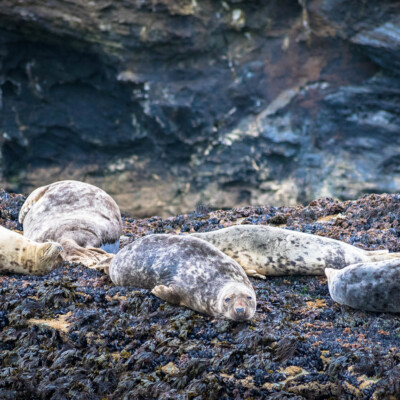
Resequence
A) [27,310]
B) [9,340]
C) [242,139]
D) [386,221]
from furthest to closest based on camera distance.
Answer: [242,139], [386,221], [27,310], [9,340]

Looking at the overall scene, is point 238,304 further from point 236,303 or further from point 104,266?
point 104,266

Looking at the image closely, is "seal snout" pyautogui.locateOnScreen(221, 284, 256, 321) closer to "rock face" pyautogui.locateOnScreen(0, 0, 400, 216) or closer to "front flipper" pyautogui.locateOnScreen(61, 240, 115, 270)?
"front flipper" pyautogui.locateOnScreen(61, 240, 115, 270)

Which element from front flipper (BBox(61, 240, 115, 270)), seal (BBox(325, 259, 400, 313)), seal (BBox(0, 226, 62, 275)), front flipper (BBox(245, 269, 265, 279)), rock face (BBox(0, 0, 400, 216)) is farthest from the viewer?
rock face (BBox(0, 0, 400, 216))

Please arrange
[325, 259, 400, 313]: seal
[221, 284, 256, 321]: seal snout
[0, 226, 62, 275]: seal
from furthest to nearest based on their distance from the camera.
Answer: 1. [0, 226, 62, 275]: seal
2. [325, 259, 400, 313]: seal
3. [221, 284, 256, 321]: seal snout

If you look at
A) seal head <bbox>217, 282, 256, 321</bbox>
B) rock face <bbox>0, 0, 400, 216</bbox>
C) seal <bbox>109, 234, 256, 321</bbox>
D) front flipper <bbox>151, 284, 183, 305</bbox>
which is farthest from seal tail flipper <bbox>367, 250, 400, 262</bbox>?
rock face <bbox>0, 0, 400, 216</bbox>

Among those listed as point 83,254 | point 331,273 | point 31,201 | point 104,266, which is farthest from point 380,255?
point 31,201

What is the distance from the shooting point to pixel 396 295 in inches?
174

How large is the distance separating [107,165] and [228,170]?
16.3ft

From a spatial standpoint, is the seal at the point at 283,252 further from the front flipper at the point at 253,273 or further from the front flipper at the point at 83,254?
the front flipper at the point at 83,254

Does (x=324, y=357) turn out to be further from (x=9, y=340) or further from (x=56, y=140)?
(x=56, y=140)

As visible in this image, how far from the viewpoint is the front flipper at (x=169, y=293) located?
14.7 feet

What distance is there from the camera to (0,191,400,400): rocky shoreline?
10.9 feet

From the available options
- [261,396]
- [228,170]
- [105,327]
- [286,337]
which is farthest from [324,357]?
[228,170]

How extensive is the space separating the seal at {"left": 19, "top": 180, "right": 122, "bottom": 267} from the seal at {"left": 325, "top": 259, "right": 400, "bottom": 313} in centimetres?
266
